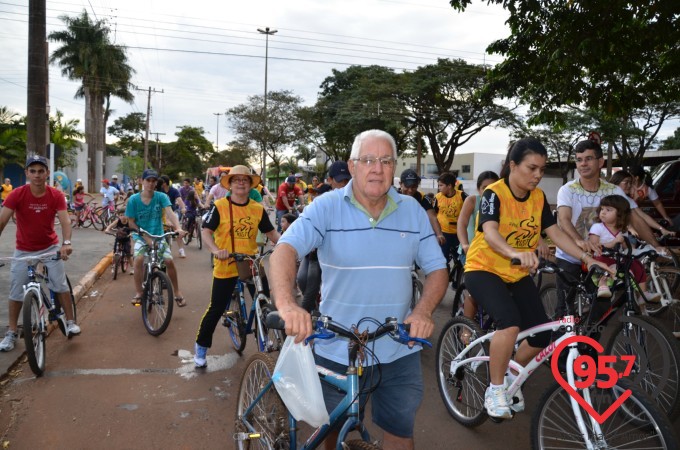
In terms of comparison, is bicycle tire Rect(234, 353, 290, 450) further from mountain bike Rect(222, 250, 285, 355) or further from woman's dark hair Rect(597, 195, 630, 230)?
woman's dark hair Rect(597, 195, 630, 230)

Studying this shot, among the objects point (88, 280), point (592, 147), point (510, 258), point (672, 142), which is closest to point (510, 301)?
point (510, 258)

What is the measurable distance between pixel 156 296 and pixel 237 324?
1.48 m

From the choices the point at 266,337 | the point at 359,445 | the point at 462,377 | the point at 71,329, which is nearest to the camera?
the point at 359,445

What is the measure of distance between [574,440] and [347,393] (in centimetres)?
125

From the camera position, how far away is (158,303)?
6.30m

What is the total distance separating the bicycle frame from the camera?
8.36 ft

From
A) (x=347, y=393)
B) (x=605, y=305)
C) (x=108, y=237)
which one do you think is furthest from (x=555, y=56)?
(x=108, y=237)

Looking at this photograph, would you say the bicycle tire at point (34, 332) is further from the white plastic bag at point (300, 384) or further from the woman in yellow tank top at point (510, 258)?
the woman in yellow tank top at point (510, 258)

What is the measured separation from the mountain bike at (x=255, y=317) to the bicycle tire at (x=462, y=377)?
1443mm

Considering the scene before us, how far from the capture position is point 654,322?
3.70 metres

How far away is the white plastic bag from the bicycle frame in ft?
4.01

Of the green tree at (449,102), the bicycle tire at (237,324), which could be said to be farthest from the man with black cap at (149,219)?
the green tree at (449,102)

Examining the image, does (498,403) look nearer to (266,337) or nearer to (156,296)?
(266,337)

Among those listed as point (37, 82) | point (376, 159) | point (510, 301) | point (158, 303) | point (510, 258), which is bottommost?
point (158, 303)
